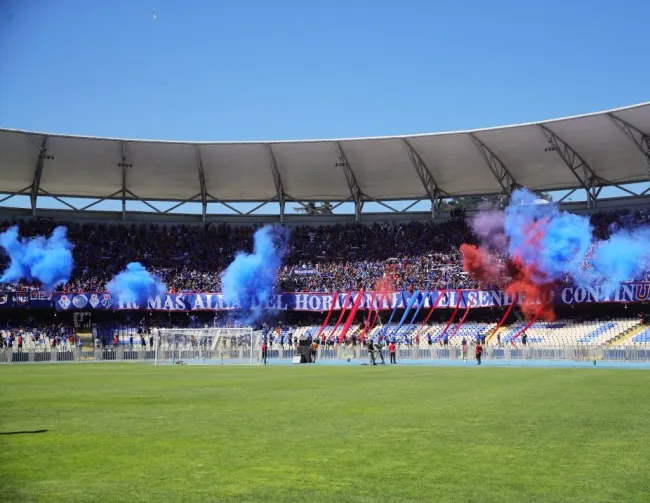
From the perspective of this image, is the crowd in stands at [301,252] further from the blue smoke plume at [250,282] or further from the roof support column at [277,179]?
the roof support column at [277,179]

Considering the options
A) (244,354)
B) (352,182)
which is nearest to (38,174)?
(244,354)

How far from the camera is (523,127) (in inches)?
2272

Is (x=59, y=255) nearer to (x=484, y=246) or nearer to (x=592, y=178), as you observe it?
(x=484, y=246)

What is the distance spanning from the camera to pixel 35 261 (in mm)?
66375

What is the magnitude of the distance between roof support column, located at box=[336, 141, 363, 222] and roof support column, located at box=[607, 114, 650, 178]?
19.7 m

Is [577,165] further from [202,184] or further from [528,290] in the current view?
[202,184]

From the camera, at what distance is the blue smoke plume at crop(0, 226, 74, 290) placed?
216 feet

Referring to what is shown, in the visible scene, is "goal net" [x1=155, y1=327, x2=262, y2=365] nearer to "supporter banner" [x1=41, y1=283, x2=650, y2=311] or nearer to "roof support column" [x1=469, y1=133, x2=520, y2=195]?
"supporter banner" [x1=41, y1=283, x2=650, y2=311]

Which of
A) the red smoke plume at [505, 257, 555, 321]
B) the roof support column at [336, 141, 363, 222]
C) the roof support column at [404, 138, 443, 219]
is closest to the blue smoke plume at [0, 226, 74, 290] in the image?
the roof support column at [336, 141, 363, 222]

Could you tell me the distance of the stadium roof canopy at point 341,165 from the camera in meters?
59.8

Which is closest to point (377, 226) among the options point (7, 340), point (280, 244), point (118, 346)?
point (280, 244)

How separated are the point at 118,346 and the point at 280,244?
19941mm

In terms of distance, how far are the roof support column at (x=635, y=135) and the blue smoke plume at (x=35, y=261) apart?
139ft

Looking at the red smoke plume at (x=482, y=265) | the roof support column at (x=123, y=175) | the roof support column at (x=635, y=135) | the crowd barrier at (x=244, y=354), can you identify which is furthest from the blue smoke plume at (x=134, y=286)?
the roof support column at (x=635, y=135)
